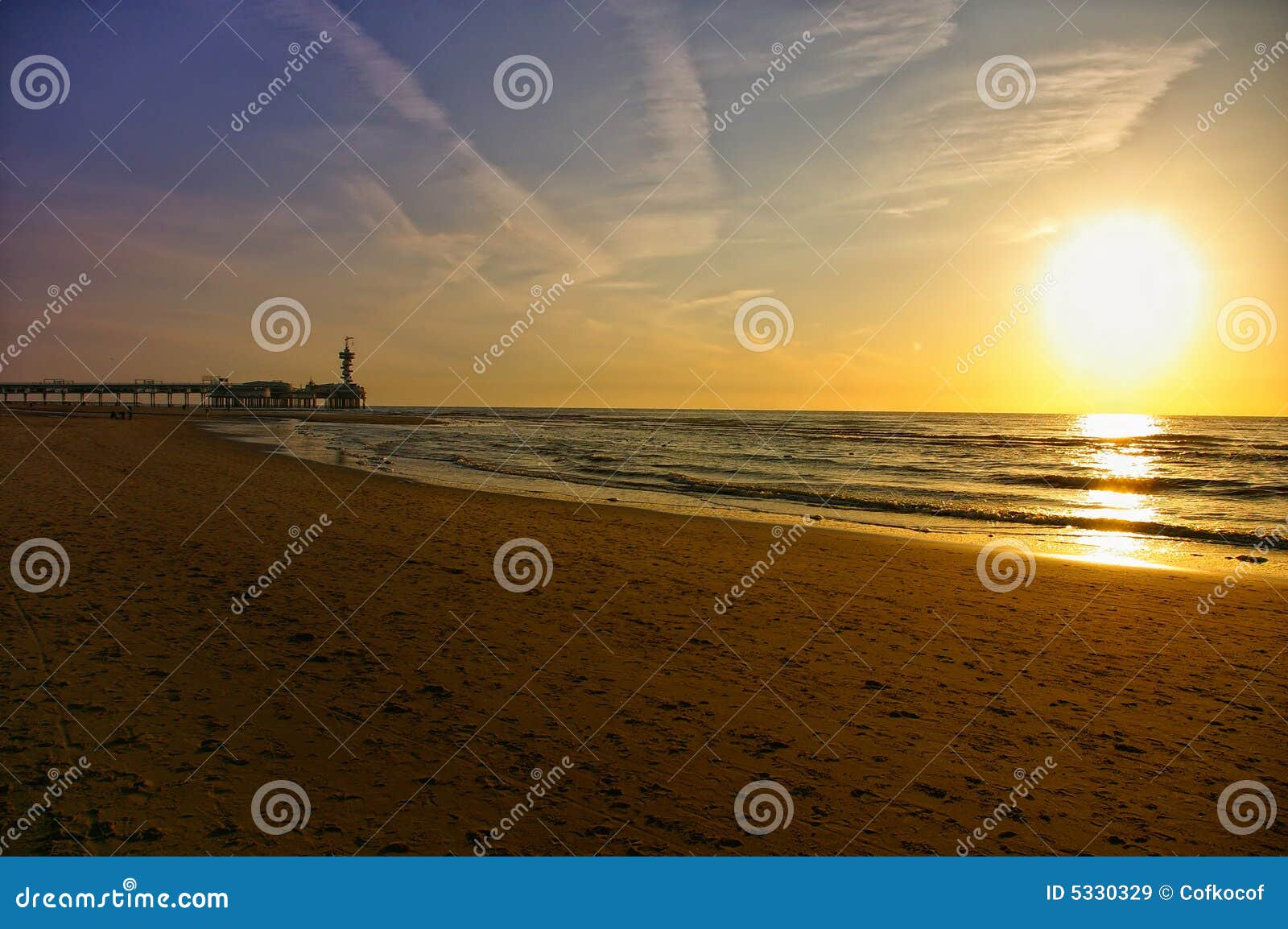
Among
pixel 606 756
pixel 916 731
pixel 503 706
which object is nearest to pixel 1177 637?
pixel 916 731

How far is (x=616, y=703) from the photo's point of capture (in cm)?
621

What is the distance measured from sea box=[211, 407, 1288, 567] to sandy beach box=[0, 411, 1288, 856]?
5.97 meters

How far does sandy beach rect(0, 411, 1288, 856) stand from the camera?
14.5ft

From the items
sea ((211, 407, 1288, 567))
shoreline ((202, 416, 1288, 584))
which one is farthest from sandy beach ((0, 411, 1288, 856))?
sea ((211, 407, 1288, 567))

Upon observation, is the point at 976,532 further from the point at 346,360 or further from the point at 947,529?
the point at 346,360

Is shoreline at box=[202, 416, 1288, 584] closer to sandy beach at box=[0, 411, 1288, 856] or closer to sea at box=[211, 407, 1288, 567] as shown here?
sea at box=[211, 407, 1288, 567]

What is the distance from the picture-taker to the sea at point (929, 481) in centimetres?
1741

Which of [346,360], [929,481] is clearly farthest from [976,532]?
[346,360]

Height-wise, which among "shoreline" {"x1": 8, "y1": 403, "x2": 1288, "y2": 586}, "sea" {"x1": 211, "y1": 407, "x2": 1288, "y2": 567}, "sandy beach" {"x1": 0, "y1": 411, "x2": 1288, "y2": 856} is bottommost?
"sandy beach" {"x1": 0, "y1": 411, "x2": 1288, "y2": 856}

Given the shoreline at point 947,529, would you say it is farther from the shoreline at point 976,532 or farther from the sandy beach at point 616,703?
the sandy beach at point 616,703

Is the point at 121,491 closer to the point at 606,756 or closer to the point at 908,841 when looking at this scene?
the point at 606,756

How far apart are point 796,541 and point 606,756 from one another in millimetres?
9845

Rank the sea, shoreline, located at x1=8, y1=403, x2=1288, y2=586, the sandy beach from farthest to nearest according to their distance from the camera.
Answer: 1. the sea
2. shoreline, located at x1=8, y1=403, x2=1288, y2=586
3. the sandy beach

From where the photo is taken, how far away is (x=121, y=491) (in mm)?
16516
